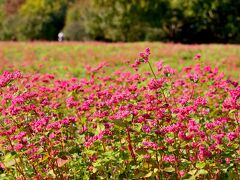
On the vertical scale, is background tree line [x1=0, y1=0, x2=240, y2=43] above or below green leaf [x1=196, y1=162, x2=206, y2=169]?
above

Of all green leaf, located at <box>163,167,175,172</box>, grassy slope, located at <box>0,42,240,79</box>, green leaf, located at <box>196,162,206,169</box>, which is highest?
green leaf, located at <box>196,162,206,169</box>

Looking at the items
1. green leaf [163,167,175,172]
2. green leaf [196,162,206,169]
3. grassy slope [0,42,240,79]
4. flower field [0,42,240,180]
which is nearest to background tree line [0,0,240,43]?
grassy slope [0,42,240,79]

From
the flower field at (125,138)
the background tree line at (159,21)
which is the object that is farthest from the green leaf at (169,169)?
the background tree line at (159,21)

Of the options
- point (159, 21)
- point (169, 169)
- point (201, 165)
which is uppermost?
point (159, 21)

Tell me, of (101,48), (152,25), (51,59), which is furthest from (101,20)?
(51,59)

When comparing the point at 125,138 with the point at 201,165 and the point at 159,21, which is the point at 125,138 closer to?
the point at 201,165

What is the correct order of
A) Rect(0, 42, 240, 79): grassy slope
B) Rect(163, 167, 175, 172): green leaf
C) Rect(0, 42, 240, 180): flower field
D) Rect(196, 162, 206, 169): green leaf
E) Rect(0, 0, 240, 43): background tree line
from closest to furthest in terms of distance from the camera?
Rect(196, 162, 206, 169): green leaf → Rect(0, 42, 240, 180): flower field → Rect(163, 167, 175, 172): green leaf → Rect(0, 42, 240, 79): grassy slope → Rect(0, 0, 240, 43): background tree line

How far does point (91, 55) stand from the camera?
26.1m

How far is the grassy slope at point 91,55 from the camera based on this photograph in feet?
70.8

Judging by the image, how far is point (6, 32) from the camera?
2247 inches

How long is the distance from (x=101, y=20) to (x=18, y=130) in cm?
4277

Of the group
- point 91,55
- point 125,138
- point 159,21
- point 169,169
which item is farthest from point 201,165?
point 159,21

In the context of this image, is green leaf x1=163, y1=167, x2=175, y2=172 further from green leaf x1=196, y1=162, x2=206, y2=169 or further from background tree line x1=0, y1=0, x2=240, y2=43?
background tree line x1=0, y1=0, x2=240, y2=43

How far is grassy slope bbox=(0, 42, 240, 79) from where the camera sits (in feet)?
70.8
